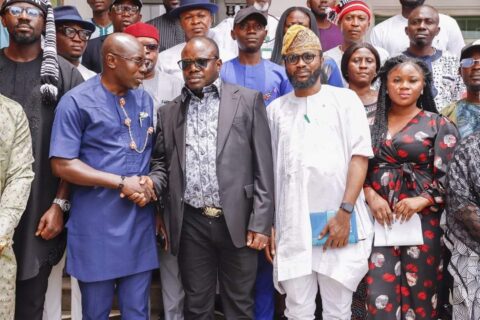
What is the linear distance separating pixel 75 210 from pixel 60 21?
179 centimetres

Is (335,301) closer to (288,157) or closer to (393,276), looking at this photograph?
(393,276)

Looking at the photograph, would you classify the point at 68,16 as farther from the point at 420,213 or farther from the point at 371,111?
the point at 420,213

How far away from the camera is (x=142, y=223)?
3822 millimetres

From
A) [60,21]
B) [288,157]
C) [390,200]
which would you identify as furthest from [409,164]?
[60,21]

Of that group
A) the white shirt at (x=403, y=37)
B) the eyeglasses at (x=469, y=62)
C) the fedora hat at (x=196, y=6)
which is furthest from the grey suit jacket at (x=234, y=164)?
the white shirt at (x=403, y=37)

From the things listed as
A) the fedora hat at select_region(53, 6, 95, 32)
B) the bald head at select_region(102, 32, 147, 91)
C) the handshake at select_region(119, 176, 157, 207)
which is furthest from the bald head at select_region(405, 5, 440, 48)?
the handshake at select_region(119, 176, 157, 207)

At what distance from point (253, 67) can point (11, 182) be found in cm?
212

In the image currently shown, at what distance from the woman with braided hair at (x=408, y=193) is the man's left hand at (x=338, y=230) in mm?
273

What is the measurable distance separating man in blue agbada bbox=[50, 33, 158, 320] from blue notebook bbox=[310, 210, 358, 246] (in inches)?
41.6

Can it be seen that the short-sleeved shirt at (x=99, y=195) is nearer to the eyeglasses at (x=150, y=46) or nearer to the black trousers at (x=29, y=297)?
the black trousers at (x=29, y=297)

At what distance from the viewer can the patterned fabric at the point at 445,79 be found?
5.17m

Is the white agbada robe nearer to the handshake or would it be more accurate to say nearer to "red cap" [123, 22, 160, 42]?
the handshake

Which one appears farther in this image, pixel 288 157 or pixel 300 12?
pixel 300 12

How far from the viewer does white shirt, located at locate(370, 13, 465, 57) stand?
5.82 meters
